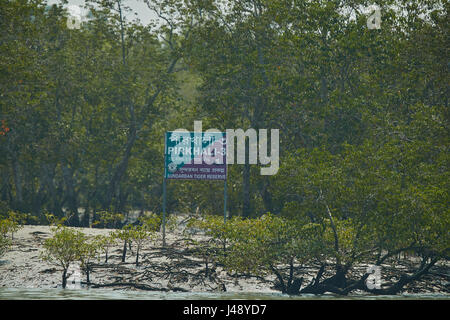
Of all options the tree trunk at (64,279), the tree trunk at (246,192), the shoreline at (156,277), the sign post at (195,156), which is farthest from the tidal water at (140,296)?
the tree trunk at (246,192)

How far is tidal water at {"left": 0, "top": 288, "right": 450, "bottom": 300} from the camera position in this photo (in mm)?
17422

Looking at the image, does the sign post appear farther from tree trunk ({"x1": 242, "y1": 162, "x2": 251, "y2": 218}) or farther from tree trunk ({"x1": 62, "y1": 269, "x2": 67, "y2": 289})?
tree trunk ({"x1": 242, "y1": 162, "x2": 251, "y2": 218})

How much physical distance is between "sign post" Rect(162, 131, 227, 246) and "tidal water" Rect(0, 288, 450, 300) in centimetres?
540

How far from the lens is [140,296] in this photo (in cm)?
1800

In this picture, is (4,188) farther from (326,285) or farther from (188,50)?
(326,285)

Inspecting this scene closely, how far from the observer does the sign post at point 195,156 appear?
2342 cm

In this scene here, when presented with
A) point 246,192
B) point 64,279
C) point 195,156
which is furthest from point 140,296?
point 246,192

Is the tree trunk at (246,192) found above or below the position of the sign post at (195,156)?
below

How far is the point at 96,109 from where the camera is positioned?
38281mm

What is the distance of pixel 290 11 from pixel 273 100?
151 inches

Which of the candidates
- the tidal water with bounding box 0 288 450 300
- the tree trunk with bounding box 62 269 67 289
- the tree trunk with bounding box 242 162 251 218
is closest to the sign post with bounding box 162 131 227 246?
the tree trunk with bounding box 62 269 67 289

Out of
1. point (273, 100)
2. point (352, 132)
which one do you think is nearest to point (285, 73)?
point (273, 100)

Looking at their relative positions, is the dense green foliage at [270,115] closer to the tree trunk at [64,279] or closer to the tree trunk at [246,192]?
the tree trunk at [246,192]

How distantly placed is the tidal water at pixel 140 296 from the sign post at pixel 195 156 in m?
5.40
